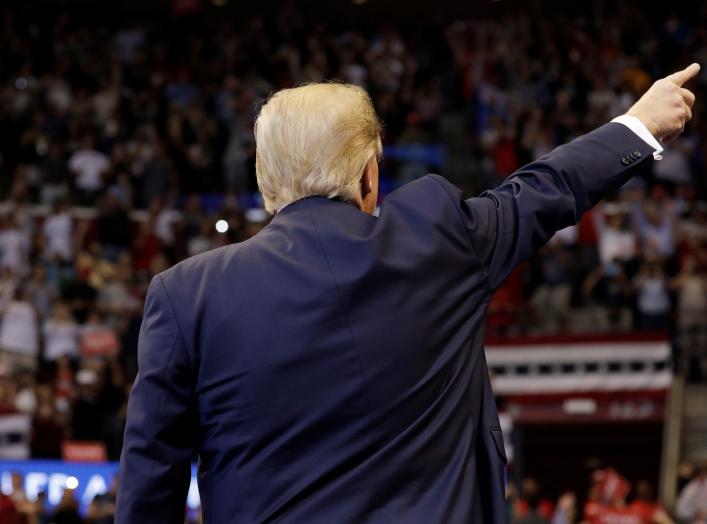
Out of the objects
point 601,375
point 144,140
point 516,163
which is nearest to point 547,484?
point 601,375

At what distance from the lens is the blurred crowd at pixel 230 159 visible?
1370 centimetres

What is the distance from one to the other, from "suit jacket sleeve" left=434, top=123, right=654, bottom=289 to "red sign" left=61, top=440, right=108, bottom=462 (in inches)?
373

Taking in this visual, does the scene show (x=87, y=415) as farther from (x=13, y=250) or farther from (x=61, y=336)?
(x=13, y=250)

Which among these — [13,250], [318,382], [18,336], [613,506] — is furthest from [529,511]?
[318,382]

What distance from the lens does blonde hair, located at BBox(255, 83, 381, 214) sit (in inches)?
81.4

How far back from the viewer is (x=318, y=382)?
1.99 metres

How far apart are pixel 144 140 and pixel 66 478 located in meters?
6.96

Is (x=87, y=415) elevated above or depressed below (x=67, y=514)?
below

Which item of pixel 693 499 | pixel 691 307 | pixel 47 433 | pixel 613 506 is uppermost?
pixel 691 307

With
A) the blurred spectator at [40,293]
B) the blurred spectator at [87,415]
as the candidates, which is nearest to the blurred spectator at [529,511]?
the blurred spectator at [87,415]

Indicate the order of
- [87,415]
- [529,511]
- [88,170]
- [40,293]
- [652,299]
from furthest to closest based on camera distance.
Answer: [88,170] < [652,299] < [40,293] < [87,415] < [529,511]

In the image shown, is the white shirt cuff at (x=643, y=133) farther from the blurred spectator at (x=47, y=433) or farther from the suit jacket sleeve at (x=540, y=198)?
the blurred spectator at (x=47, y=433)

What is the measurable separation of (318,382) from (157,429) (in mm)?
254

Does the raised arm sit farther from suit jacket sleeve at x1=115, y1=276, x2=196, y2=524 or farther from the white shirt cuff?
suit jacket sleeve at x1=115, y1=276, x2=196, y2=524
